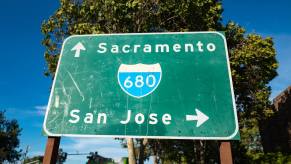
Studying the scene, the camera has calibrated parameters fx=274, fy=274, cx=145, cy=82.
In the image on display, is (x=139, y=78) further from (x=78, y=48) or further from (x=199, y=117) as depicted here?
(x=78, y=48)

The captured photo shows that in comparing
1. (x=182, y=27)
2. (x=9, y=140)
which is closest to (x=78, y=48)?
(x=182, y=27)

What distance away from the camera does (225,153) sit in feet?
9.14

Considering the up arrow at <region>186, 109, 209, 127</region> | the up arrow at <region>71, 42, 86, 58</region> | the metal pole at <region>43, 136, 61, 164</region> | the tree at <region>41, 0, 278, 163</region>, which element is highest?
the tree at <region>41, 0, 278, 163</region>

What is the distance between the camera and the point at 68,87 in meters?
3.27

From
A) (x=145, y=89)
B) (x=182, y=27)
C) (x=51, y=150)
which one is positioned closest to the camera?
(x=51, y=150)

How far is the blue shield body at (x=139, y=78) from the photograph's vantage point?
122 inches

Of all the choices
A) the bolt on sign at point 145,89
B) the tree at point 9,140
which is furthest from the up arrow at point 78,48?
the tree at point 9,140

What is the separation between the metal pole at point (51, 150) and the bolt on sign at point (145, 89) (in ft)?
0.29

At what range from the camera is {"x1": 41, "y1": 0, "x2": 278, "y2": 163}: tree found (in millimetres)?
13836

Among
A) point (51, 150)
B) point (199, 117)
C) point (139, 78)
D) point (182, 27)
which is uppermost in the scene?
point (182, 27)

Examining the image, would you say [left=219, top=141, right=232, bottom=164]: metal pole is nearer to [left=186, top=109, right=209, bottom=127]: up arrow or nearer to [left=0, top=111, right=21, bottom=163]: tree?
[left=186, top=109, right=209, bottom=127]: up arrow

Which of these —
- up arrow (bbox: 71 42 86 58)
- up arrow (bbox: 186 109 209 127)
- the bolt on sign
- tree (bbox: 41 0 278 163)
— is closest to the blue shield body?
the bolt on sign

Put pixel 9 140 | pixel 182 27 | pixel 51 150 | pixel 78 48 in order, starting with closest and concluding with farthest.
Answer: pixel 51 150 < pixel 78 48 < pixel 182 27 < pixel 9 140

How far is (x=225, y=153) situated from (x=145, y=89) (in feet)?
3.56
